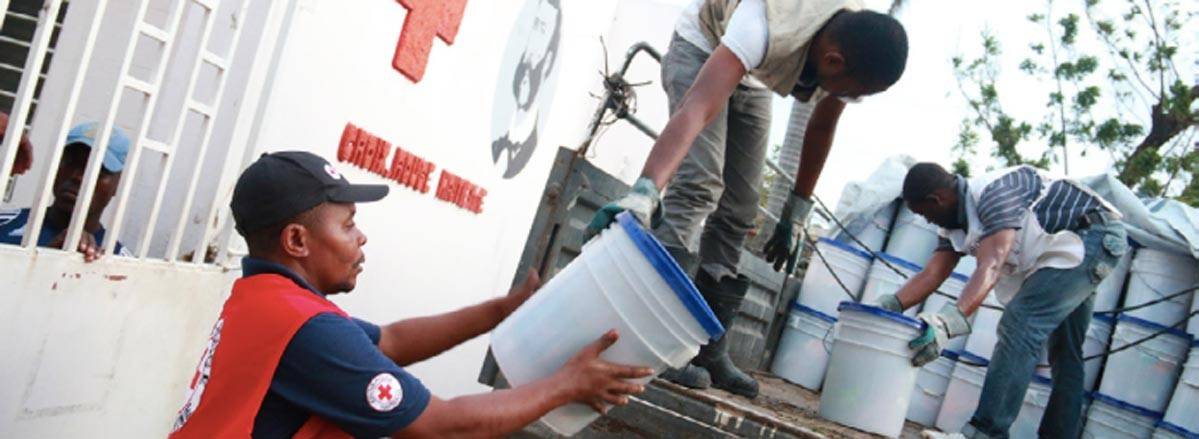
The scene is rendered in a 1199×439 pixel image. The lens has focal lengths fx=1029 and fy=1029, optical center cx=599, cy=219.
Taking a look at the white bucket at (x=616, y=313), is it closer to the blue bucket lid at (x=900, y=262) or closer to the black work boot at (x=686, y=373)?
the black work boot at (x=686, y=373)

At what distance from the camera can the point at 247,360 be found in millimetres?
1895

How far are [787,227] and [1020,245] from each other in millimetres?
1346

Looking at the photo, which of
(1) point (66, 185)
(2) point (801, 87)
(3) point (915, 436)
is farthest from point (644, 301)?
(3) point (915, 436)

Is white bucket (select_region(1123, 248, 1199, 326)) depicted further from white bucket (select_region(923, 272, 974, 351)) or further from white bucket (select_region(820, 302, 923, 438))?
white bucket (select_region(820, 302, 923, 438))

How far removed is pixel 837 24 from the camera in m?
3.19

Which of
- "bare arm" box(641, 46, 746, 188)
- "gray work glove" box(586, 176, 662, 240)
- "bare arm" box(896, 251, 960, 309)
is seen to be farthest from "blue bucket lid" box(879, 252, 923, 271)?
"gray work glove" box(586, 176, 662, 240)

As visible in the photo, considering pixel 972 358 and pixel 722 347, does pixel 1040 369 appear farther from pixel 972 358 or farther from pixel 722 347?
pixel 722 347

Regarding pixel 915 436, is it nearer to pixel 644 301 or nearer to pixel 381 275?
pixel 381 275

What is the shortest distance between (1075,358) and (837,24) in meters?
3.22

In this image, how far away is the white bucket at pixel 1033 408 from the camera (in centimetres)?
617

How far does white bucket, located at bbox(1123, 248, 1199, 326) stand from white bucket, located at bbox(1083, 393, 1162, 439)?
1.83 feet

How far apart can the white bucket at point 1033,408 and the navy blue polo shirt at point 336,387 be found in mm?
5144

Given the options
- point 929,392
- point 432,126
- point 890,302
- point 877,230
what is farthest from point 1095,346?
point 432,126

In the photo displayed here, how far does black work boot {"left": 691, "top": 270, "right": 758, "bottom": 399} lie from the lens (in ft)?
13.3
